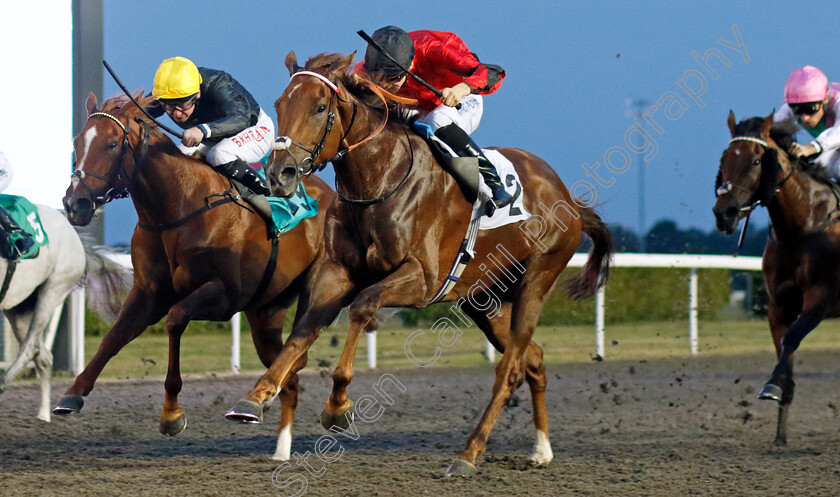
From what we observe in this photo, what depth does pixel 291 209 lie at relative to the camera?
4.49 m

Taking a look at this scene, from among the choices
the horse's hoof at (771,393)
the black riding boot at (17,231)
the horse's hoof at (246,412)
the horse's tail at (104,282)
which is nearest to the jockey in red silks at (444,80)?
the horse's hoof at (246,412)

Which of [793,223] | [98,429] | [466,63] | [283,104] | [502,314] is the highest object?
[466,63]

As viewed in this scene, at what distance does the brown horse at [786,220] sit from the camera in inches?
183

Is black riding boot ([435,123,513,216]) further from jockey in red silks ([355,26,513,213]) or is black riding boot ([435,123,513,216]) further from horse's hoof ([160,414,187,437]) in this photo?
horse's hoof ([160,414,187,437])

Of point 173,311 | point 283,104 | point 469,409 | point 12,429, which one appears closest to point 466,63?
point 283,104

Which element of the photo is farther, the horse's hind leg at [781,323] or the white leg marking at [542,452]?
the horse's hind leg at [781,323]

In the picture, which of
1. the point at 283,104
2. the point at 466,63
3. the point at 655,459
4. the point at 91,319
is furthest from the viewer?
the point at 91,319

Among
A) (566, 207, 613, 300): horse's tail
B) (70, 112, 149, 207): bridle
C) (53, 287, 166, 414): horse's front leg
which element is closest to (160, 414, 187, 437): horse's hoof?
(53, 287, 166, 414): horse's front leg

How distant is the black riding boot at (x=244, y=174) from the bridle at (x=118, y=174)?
364 millimetres

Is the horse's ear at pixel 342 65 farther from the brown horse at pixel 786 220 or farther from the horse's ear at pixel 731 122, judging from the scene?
the horse's ear at pixel 731 122

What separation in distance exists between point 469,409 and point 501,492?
8.76 ft

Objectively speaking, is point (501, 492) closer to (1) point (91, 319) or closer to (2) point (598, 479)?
(2) point (598, 479)

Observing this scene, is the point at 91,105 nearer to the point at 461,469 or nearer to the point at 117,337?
the point at 117,337

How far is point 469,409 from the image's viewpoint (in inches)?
250
